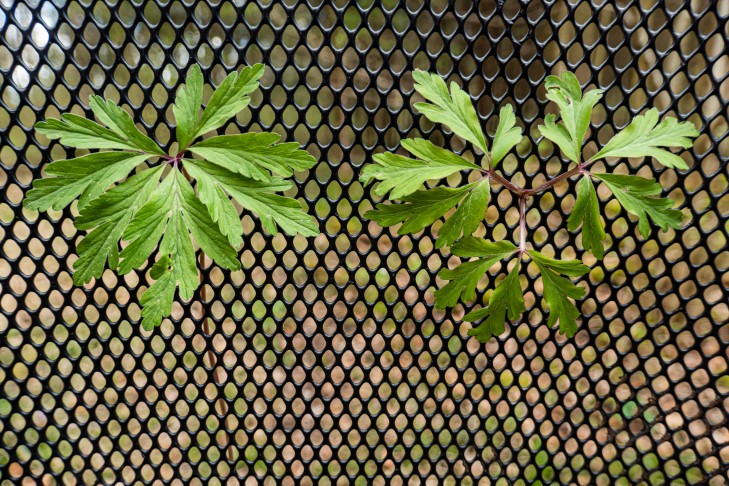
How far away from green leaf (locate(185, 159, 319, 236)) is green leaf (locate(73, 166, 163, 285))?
0.25 ft

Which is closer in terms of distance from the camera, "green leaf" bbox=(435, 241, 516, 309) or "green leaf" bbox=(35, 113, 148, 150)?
"green leaf" bbox=(35, 113, 148, 150)

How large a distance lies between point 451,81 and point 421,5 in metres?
0.13

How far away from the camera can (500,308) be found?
924 mm

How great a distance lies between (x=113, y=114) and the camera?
82 centimetres

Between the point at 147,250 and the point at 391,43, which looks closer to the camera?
the point at 147,250

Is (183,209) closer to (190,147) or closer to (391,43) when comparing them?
(190,147)

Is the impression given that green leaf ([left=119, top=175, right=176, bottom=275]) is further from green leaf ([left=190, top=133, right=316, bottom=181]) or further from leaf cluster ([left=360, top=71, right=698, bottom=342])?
leaf cluster ([left=360, top=71, right=698, bottom=342])

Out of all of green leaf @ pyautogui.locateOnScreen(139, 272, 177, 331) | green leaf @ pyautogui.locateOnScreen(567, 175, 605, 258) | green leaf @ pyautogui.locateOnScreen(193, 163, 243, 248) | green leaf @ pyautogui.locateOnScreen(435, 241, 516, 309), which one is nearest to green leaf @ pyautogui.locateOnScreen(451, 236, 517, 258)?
green leaf @ pyautogui.locateOnScreen(435, 241, 516, 309)

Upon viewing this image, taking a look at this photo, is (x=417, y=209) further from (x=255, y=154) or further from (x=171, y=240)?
(x=171, y=240)

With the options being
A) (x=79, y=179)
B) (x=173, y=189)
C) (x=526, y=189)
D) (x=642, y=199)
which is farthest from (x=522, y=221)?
(x=79, y=179)

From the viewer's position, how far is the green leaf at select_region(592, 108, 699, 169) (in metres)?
0.85

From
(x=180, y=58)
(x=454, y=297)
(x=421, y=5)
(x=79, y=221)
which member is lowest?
(x=79, y=221)

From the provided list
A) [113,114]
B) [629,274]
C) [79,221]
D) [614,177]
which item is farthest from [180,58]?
[629,274]

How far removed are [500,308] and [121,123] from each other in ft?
2.08
